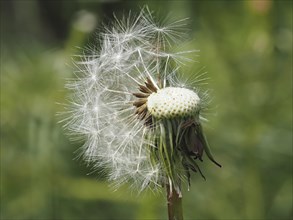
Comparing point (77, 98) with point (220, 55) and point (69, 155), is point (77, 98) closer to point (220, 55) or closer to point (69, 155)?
point (220, 55)

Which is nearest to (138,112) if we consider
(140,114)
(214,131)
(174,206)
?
(140,114)

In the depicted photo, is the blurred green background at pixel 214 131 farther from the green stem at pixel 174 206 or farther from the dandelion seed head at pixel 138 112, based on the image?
the green stem at pixel 174 206

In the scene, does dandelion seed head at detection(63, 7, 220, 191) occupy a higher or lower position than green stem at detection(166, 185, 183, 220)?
higher

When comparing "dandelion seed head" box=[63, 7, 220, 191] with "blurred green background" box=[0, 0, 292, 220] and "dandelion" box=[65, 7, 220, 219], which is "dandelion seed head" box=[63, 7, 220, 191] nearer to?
"dandelion" box=[65, 7, 220, 219]

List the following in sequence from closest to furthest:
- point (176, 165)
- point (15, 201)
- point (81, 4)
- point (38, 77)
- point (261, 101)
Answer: point (176, 165) < point (261, 101) < point (15, 201) < point (38, 77) < point (81, 4)

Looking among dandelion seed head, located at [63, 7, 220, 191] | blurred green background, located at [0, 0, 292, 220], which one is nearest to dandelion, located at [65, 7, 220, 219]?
dandelion seed head, located at [63, 7, 220, 191]

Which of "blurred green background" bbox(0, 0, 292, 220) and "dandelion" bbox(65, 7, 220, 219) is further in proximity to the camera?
"blurred green background" bbox(0, 0, 292, 220)

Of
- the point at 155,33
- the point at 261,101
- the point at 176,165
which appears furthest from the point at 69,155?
the point at 176,165

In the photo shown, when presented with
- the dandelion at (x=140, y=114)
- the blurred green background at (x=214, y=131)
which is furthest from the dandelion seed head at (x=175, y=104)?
the blurred green background at (x=214, y=131)
